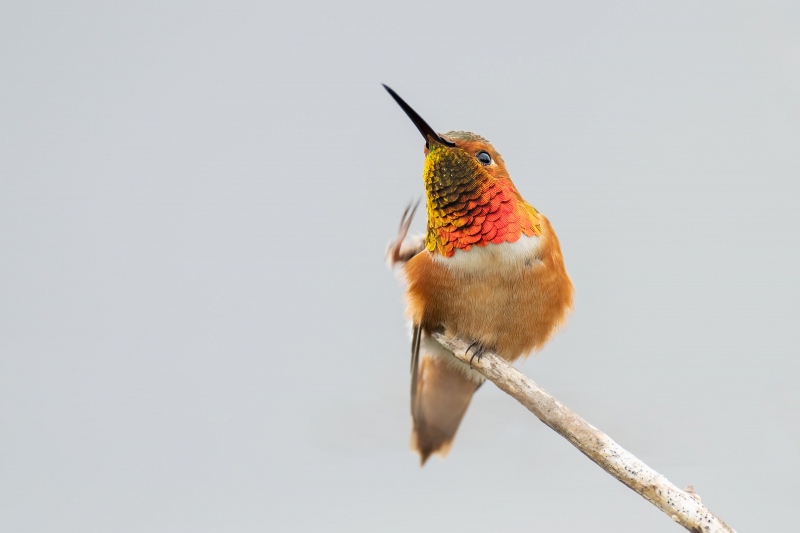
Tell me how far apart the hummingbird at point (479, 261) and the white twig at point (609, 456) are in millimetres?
153

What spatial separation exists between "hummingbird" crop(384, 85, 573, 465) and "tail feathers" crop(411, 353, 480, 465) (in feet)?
0.69

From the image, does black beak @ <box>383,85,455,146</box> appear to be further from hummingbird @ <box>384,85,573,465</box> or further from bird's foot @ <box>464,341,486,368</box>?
bird's foot @ <box>464,341,486,368</box>

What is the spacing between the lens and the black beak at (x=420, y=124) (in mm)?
2154

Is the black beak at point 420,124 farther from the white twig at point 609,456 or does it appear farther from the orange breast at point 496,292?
the white twig at point 609,456

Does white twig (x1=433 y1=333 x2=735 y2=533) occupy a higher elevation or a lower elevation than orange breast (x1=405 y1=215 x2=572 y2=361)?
lower

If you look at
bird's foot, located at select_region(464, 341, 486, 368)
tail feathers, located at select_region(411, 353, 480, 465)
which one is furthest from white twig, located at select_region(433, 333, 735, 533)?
tail feathers, located at select_region(411, 353, 480, 465)

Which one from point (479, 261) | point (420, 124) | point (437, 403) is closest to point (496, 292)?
point (479, 261)

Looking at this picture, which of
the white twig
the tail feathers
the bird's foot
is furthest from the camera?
the tail feathers

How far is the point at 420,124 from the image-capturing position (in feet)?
7.24

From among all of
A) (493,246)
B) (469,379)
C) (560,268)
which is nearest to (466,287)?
(493,246)

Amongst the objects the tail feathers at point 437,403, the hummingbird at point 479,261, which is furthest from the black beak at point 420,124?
the tail feathers at point 437,403

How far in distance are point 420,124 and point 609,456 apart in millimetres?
961

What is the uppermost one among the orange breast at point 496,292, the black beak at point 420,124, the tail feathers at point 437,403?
the black beak at point 420,124

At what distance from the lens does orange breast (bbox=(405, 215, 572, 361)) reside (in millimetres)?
2297
